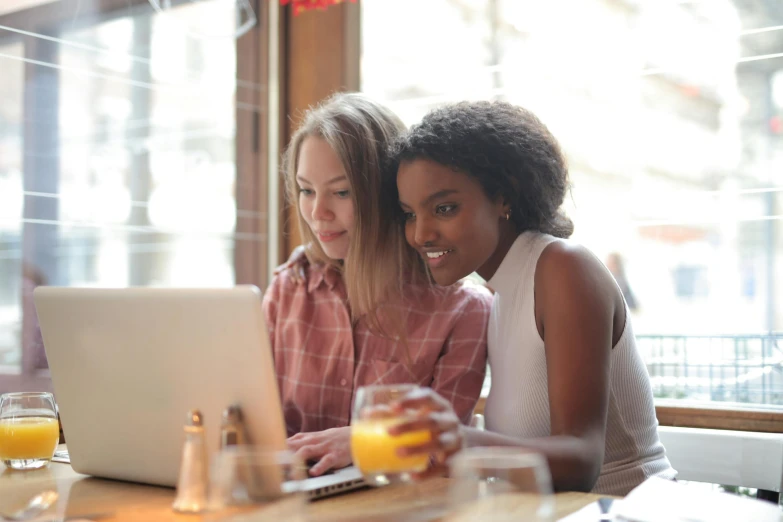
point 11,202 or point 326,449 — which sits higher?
point 11,202

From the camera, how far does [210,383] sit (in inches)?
40.8

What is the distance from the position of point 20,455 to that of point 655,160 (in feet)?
5.42

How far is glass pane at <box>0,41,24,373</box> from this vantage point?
6.48 ft

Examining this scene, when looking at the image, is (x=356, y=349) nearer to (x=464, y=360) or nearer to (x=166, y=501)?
(x=464, y=360)

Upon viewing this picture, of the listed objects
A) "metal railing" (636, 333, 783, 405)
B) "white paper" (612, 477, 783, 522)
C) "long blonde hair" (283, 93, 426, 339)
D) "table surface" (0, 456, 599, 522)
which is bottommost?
"table surface" (0, 456, 599, 522)

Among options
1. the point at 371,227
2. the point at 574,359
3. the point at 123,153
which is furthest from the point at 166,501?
the point at 123,153

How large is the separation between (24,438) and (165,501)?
14.1 inches

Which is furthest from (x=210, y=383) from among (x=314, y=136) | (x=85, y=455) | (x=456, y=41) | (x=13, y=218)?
(x=456, y=41)

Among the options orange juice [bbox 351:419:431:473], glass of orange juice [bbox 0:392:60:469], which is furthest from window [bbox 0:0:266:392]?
orange juice [bbox 351:419:431:473]

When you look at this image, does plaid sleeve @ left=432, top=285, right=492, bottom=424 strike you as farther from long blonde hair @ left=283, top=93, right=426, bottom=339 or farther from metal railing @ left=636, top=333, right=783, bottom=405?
metal railing @ left=636, top=333, right=783, bottom=405

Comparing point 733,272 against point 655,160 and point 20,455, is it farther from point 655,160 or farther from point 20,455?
point 20,455

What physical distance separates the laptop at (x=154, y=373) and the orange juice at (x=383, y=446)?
0.40 feet

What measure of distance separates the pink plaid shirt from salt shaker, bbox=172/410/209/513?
72 cm

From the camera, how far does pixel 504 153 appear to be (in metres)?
1.55
